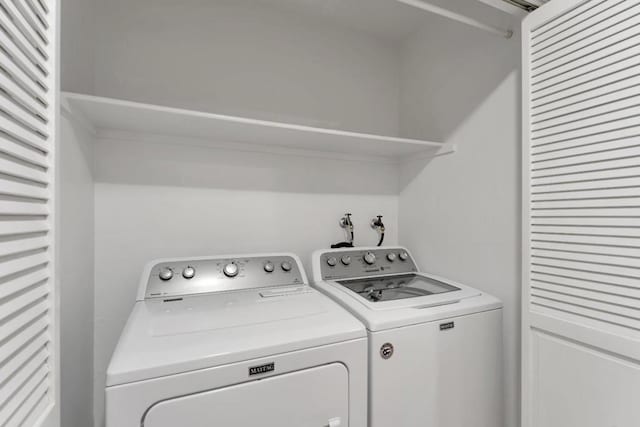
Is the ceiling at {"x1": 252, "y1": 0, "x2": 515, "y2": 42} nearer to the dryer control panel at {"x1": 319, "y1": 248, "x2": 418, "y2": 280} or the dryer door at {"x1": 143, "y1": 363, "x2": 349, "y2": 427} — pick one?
the dryer control panel at {"x1": 319, "y1": 248, "x2": 418, "y2": 280}

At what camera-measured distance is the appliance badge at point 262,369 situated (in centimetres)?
91

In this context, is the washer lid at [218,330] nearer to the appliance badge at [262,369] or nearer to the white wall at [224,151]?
the appliance badge at [262,369]

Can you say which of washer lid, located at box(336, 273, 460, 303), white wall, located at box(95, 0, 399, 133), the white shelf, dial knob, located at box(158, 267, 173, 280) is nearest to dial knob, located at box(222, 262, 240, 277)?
dial knob, located at box(158, 267, 173, 280)

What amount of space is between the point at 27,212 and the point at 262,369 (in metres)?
0.73

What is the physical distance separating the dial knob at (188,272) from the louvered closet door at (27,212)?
0.67m

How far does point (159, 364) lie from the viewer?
808mm

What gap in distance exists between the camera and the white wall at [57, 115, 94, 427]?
1125 mm

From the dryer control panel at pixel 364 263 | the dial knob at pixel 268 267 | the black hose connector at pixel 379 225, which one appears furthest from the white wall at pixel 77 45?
the black hose connector at pixel 379 225

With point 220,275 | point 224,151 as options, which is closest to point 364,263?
point 220,275

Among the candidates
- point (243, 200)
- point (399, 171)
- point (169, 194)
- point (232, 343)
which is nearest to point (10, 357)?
point (232, 343)

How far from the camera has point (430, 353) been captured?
1.18 meters

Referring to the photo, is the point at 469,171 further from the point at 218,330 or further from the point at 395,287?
the point at 218,330

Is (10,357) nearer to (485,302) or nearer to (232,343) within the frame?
(232,343)

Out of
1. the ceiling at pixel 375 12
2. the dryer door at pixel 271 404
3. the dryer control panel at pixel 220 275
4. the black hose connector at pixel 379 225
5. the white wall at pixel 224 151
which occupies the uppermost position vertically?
the ceiling at pixel 375 12
